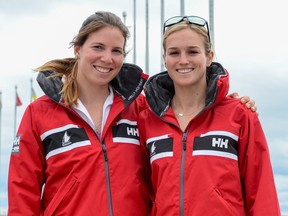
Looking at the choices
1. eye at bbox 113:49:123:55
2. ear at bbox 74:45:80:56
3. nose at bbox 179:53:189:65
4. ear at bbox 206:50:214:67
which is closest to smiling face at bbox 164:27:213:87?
nose at bbox 179:53:189:65

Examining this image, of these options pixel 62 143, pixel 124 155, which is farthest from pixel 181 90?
pixel 62 143

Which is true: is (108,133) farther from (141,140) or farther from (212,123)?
(212,123)

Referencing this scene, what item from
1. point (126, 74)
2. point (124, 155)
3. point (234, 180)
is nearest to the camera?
point (234, 180)

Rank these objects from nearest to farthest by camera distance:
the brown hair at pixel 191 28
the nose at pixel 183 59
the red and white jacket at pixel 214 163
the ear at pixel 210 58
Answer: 1. the red and white jacket at pixel 214 163
2. the nose at pixel 183 59
3. the brown hair at pixel 191 28
4. the ear at pixel 210 58

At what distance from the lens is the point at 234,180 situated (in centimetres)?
427

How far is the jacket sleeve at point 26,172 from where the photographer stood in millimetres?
4594

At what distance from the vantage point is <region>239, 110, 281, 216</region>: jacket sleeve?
4.24m

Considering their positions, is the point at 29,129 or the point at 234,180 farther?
the point at 29,129

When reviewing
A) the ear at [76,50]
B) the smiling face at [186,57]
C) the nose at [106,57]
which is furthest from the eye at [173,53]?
the ear at [76,50]

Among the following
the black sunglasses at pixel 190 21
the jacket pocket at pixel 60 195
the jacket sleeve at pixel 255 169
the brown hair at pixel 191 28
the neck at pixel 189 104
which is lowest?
the jacket pocket at pixel 60 195

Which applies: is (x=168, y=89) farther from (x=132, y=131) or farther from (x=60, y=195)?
(x=60, y=195)

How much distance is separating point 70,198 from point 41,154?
1.53 ft

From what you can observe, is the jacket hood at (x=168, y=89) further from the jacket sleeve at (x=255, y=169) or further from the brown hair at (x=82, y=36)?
the brown hair at (x=82, y=36)

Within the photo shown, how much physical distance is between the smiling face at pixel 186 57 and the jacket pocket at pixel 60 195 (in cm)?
112
